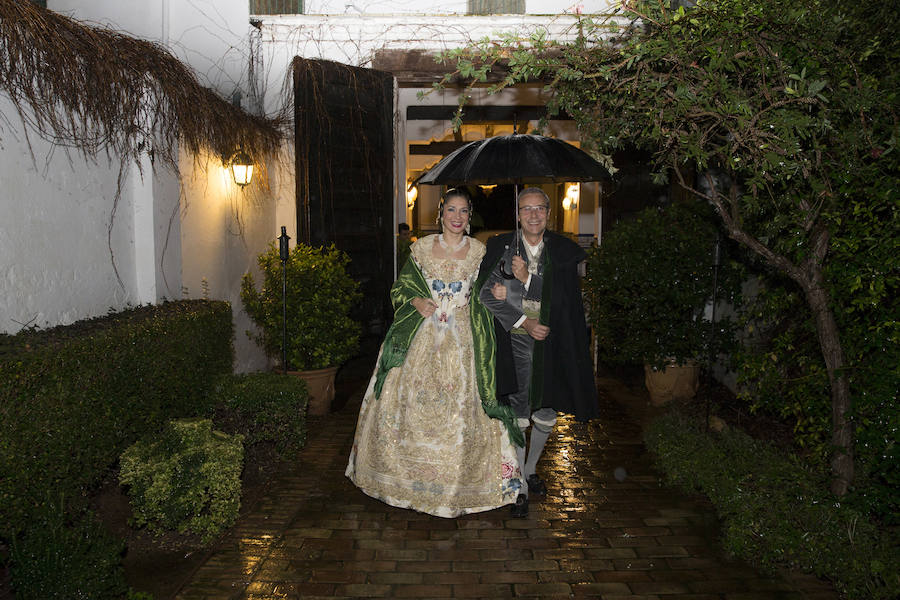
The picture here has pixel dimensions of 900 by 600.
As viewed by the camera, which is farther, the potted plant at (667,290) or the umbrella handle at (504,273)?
the potted plant at (667,290)

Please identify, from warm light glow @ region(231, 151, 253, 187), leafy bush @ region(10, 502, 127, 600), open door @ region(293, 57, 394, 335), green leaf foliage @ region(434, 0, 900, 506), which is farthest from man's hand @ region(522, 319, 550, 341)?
warm light glow @ region(231, 151, 253, 187)

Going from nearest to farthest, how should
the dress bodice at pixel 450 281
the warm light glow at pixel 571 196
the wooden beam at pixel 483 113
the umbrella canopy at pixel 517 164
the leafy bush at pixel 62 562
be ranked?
the leafy bush at pixel 62 562 → the umbrella canopy at pixel 517 164 → the dress bodice at pixel 450 281 → the wooden beam at pixel 483 113 → the warm light glow at pixel 571 196

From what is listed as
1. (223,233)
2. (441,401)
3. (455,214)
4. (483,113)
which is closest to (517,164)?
(455,214)

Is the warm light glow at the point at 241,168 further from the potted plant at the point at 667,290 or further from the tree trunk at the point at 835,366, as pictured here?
the tree trunk at the point at 835,366

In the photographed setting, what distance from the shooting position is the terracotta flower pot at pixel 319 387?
6.32 m

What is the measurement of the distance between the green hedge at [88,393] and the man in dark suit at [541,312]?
2124 mm

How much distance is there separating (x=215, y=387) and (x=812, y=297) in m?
4.13

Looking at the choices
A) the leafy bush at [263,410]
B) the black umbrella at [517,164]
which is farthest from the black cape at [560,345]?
the leafy bush at [263,410]

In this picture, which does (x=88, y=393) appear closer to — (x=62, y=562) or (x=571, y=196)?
(x=62, y=562)

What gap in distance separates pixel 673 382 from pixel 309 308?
3.73 metres

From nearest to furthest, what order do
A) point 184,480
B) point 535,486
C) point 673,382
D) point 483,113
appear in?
point 184,480 < point 535,486 < point 673,382 < point 483,113

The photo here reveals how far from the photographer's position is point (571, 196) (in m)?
13.8

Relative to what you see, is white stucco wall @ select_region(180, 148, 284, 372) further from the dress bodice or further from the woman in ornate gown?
the dress bodice

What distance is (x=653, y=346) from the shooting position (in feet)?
21.3
